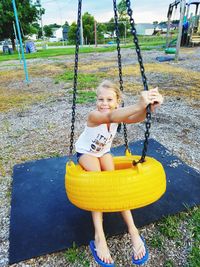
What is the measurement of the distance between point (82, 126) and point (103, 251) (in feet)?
9.53

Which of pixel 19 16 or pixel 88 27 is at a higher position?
pixel 19 16

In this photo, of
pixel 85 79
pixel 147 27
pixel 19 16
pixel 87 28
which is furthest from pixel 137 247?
pixel 147 27

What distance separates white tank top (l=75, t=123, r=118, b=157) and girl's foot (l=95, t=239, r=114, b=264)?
66 centimetres

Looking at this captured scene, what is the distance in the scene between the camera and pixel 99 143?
200cm

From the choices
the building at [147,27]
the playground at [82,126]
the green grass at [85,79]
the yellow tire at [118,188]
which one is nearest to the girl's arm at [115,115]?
the yellow tire at [118,188]

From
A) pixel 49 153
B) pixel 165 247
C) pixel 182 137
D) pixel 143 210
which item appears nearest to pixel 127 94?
pixel 182 137

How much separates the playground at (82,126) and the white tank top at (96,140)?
28.3 inches

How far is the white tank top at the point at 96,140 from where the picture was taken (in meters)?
1.98

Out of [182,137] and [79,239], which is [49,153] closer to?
[79,239]

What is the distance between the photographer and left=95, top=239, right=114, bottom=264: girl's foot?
172cm

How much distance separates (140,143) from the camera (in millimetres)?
3590

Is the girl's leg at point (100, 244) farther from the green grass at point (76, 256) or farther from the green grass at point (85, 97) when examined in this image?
the green grass at point (85, 97)

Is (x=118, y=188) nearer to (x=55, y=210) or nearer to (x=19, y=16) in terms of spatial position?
(x=55, y=210)

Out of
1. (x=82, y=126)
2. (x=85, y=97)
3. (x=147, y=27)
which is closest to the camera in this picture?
(x=82, y=126)
